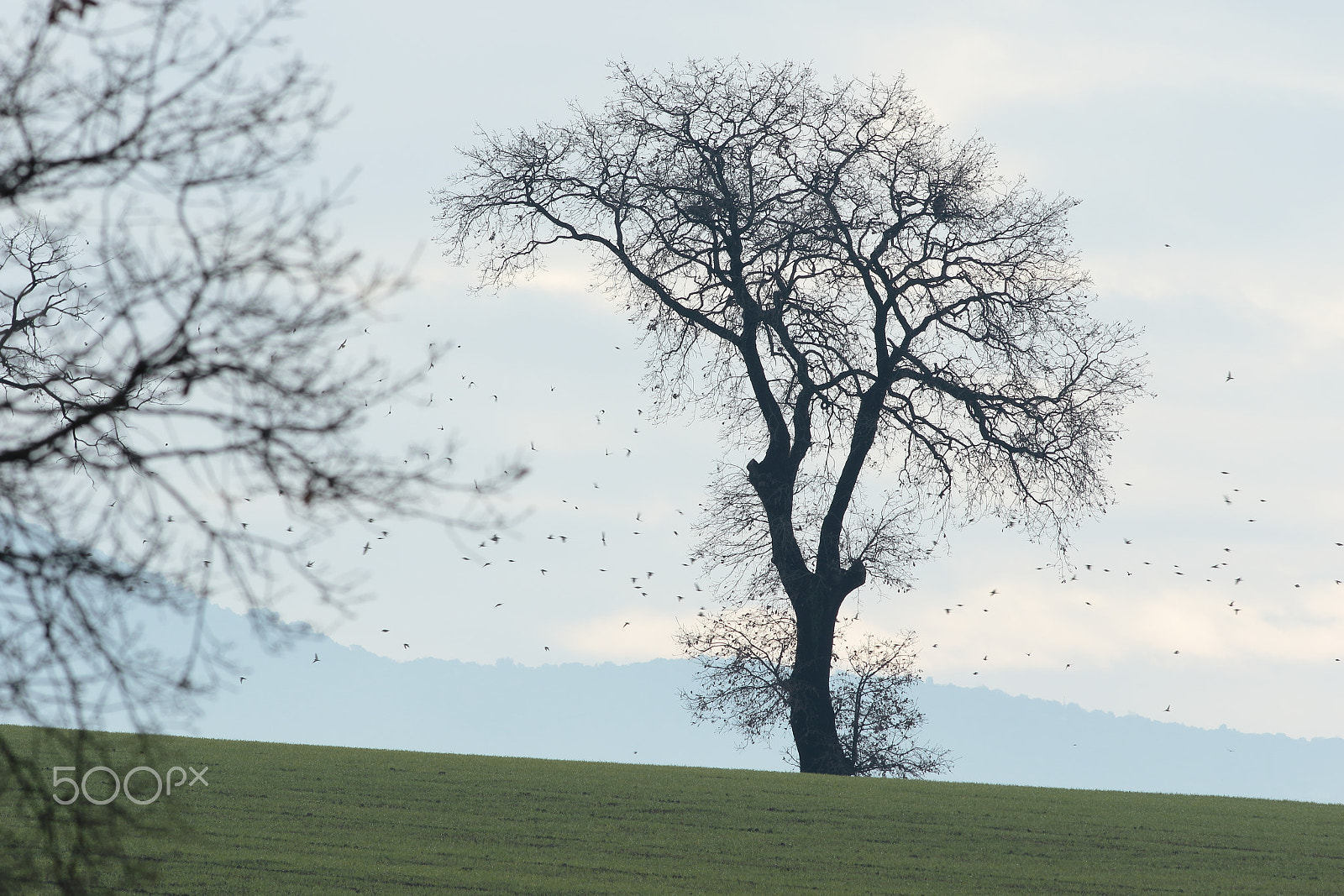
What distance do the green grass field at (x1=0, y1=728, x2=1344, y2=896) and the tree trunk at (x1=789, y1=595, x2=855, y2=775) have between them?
162 inches

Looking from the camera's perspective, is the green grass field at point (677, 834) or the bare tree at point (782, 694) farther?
the bare tree at point (782, 694)

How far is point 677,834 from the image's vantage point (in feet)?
51.0

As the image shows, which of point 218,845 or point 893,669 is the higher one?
point 893,669

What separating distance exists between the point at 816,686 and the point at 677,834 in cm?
994

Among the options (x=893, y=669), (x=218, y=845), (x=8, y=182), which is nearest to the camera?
(x=8, y=182)

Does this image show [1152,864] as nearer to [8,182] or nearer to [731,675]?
[731,675]

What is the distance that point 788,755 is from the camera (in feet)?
91.5

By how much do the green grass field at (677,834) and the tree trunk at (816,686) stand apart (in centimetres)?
413

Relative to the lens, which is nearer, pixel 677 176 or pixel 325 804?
pixel 325 804

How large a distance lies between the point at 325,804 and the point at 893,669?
1469cm

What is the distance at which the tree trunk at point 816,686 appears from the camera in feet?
82.1

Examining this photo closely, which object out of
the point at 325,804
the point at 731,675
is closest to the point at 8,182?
the point at 325,804

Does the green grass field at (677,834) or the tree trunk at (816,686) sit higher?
the tree trunk at (816,686)

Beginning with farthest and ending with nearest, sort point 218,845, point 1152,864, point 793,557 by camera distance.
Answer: point 793,557
point 1152,864
point 218,845
